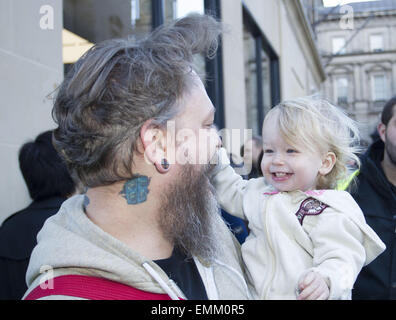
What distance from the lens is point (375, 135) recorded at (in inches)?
141

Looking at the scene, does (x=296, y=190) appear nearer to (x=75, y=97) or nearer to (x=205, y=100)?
(x=205, y=100)

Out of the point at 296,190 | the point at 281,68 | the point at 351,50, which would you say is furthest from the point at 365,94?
the point at 296,190

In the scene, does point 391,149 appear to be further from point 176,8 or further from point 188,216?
point 176,8

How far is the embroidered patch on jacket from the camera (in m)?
1.72

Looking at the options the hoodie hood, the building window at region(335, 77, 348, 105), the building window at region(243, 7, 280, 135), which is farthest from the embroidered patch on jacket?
the building window at region(335, 77, 348, 105)

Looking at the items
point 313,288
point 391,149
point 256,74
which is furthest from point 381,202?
point 256,74

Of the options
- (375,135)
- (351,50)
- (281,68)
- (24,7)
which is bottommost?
(375,135)

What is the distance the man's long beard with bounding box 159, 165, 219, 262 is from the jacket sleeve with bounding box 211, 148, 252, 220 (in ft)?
1.14

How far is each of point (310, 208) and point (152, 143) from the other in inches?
29.1

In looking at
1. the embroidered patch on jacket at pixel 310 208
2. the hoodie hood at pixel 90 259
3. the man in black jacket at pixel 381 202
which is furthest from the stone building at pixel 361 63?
the hoodie hood at pixel 90 259

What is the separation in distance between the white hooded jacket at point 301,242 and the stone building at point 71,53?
936 mm

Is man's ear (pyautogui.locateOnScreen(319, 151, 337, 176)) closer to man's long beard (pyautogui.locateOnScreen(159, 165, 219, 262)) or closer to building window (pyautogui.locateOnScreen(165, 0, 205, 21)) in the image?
man's long beard (pyautogui.locateOnScreen(159, 165, 219, 262))

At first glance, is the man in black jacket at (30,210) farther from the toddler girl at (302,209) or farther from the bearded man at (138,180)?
the toddler girl at (302,209)
